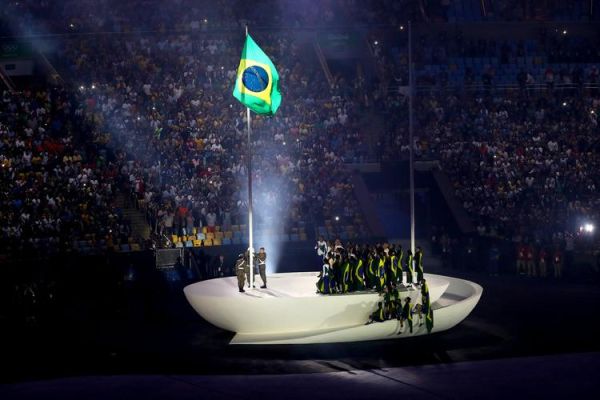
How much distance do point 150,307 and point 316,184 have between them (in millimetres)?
13730

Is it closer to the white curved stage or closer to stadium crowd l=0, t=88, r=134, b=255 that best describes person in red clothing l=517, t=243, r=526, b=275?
the white curved stage

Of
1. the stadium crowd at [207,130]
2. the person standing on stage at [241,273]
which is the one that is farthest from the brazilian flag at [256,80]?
the stadium crowd at [207,130]

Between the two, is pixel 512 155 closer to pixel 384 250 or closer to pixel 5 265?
pixel 384 250

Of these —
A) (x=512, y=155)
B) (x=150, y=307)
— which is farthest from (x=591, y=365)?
(x=512, y=155)

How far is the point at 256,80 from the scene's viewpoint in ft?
70.5

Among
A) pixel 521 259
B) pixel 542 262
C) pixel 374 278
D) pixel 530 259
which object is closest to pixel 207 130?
pixel 521 259

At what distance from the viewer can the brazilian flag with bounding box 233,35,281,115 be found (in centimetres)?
2144

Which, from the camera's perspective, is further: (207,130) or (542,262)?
(207,130)

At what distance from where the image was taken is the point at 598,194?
117 ft

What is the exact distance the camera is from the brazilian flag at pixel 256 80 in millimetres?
21438

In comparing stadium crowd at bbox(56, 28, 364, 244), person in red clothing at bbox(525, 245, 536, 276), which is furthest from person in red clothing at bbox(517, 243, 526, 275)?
stadium crowd at bbox(56, 28, 364, 244)

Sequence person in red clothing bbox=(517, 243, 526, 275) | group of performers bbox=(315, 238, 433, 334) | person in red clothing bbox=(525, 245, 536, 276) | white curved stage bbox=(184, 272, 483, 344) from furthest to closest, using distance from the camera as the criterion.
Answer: person in red clothing bbox=(517, 243, 526, 275), person in red clothing bbox=(525, 245, 536, 276), group of performers bbox=(315, 238, 433, 334), white curved stage bbox=(184, 272, 483, 344)

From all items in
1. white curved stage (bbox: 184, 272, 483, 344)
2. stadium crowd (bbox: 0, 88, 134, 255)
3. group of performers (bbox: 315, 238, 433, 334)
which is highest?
stadium crowd (bbox: 0, 88, 134, 255)

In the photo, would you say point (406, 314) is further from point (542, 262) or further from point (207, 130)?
point (207, 130)
